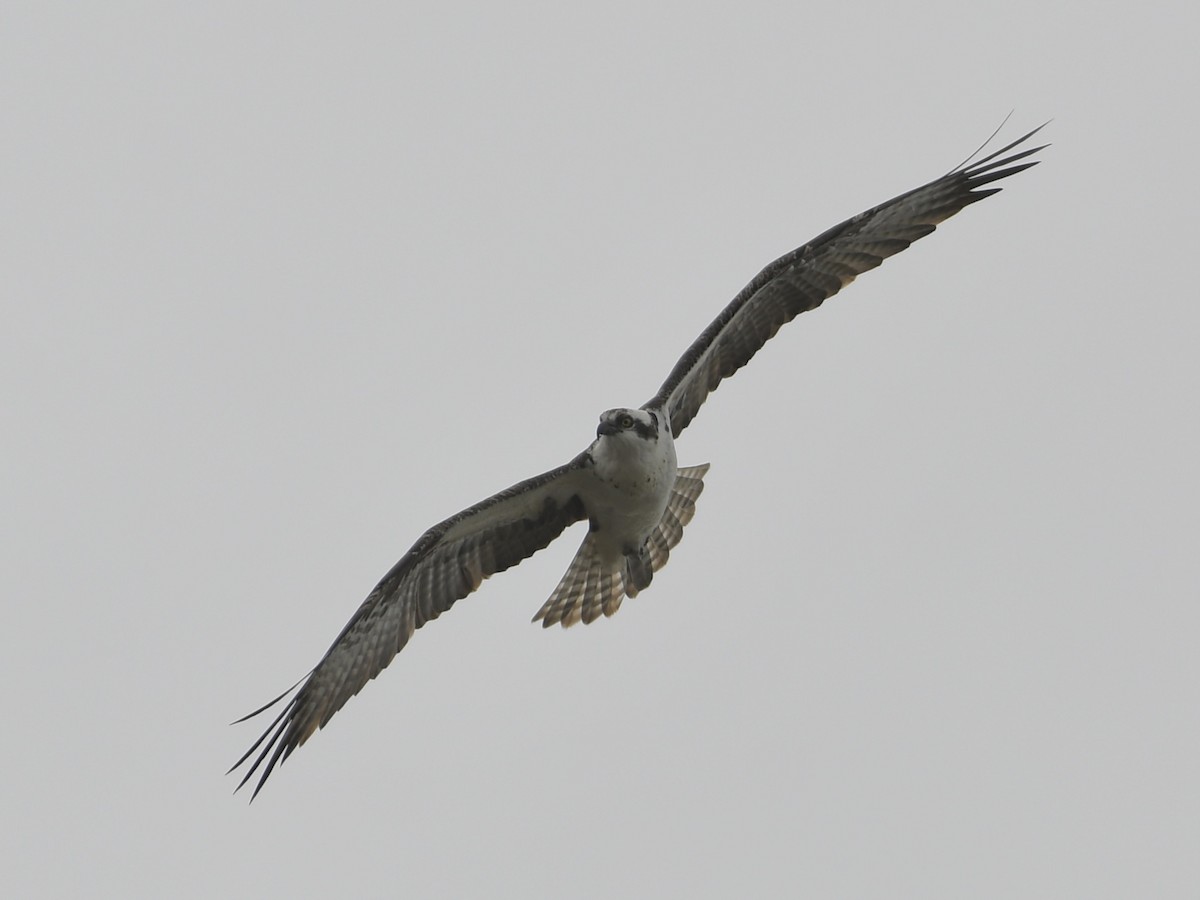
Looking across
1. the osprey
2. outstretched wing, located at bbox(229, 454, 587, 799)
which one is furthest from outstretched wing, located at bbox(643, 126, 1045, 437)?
outstretched wing, located at bbox(229, 454, 587, 799)

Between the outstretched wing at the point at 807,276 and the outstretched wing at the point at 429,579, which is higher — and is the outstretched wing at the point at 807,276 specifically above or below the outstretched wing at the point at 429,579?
above

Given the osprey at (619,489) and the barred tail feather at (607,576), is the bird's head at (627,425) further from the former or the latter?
the barred tail feather at (607,576)

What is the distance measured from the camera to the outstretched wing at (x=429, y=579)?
10.6 m

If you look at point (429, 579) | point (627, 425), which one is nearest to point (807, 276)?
point (627, 425)

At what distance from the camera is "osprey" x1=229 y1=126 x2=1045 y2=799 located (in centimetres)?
1069

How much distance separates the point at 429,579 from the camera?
11.3m

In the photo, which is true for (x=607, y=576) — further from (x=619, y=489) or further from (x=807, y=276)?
(x=807, y=276)

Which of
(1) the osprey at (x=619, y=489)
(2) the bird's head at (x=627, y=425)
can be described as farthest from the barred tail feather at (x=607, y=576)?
(2) the bird's head at (x=627, y=425)

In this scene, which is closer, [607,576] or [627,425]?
[627,425]

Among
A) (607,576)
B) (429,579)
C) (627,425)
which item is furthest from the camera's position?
(607,576)

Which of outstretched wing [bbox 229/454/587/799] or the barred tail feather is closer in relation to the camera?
outstretched wing [bbox 229/454/587/799]

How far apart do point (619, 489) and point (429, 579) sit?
59.6 inches

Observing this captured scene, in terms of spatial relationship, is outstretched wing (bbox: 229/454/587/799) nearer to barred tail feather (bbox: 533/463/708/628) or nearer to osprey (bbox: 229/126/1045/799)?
osprey (bbox: 229/126/1045/799)

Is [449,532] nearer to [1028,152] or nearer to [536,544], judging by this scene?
[536,544]
